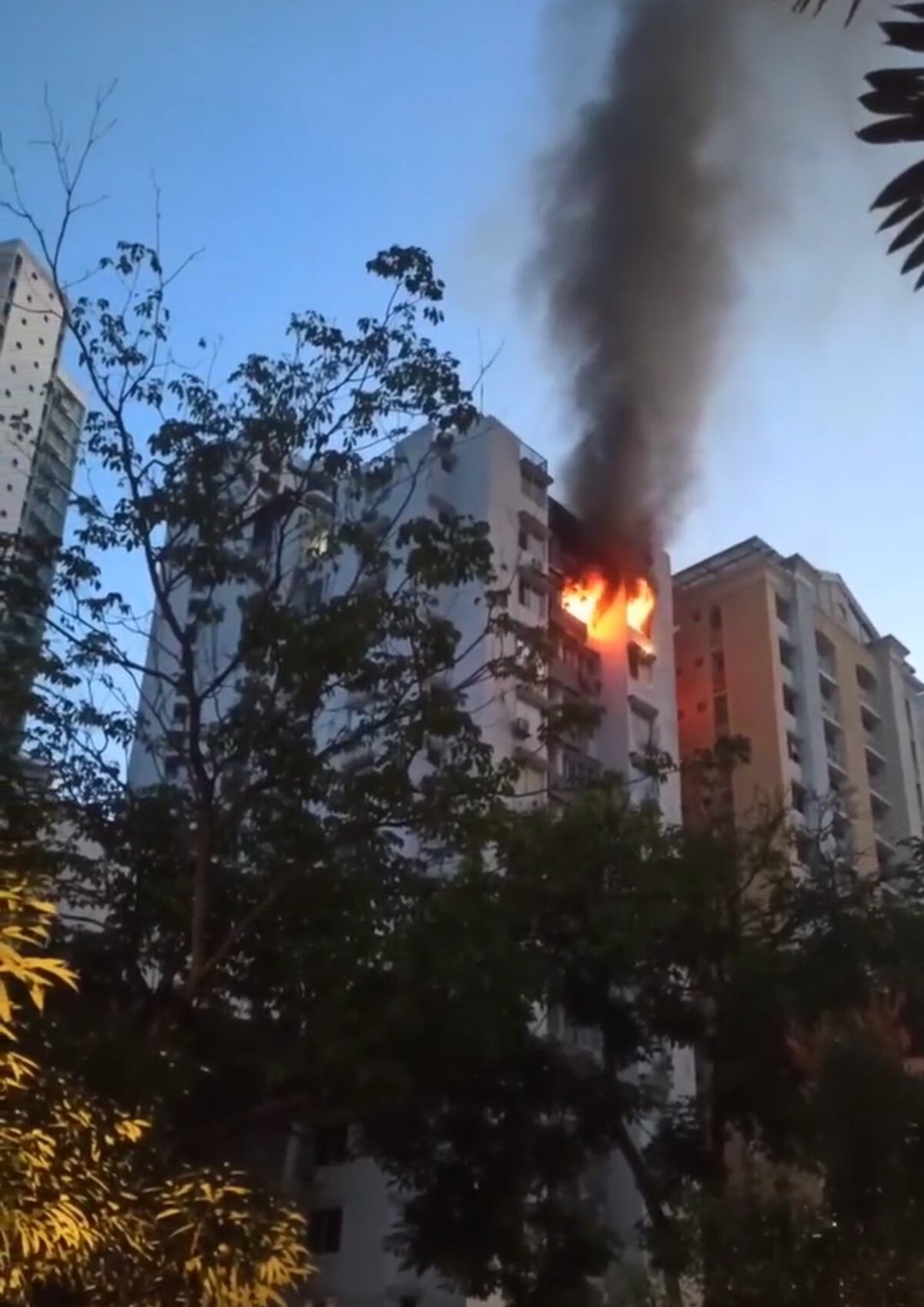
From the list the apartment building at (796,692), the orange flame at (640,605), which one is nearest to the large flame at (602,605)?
the orange flame at (640,605)

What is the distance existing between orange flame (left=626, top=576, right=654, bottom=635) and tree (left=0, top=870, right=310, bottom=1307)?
32.4 metres

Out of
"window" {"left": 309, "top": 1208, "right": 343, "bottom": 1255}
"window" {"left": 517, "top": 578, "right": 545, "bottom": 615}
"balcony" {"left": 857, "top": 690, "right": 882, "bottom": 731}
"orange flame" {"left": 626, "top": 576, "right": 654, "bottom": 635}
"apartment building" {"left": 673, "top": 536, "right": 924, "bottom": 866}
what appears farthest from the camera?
"balcony" {"left": 857, "top": 690, "right": 882, "bottom": 731}

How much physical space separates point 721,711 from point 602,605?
871 centimetres

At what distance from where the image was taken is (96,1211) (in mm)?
7418

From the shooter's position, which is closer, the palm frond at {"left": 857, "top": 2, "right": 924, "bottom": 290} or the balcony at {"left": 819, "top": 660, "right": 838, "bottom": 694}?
the palm frond at {"left": 857, "top": 2, "right": 924, "bottom": 290}

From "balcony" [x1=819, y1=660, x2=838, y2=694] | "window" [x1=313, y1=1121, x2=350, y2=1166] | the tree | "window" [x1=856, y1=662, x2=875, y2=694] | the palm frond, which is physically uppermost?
"window" [x1=856, y1=662, x2=875, y2=694]

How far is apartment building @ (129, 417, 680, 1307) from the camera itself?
2634 centimetres

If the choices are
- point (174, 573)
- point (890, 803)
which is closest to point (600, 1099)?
point (174, 573)

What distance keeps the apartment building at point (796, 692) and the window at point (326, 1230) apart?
20420 mm

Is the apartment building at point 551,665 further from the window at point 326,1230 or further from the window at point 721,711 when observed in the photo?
the window at point 721,711

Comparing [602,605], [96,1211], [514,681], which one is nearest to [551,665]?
[514,681]

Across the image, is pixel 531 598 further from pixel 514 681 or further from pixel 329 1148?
pixel 329 1148

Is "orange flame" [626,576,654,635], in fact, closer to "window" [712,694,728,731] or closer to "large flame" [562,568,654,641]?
"large flame" [562,568,654,641]

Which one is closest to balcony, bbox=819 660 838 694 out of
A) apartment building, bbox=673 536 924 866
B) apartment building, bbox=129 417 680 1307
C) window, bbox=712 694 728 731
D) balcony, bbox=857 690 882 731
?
apartment building, bbox=673 536 924 866
